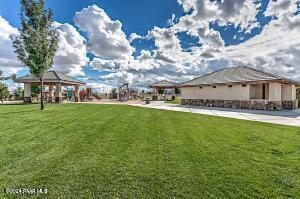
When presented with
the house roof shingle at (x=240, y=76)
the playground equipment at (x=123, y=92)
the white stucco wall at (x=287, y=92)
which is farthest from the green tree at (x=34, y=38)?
the white stucco wall at (x=287, y=92)

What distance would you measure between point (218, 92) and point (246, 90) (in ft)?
10.0

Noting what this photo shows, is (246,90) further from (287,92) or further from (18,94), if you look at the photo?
(18,94)

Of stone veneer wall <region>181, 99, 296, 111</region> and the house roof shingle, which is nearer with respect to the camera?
stone veneer wall <region>181, 99, 296, 111</region>

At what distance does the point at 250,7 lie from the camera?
50.2ft

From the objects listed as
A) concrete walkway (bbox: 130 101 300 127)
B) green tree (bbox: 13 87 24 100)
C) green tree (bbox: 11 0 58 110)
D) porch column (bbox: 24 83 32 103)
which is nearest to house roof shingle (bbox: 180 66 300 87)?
concrete walkway (bbox: 130 101 300 127)

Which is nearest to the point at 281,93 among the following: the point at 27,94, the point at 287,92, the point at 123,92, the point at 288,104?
the point at 287,92

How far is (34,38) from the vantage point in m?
13.1

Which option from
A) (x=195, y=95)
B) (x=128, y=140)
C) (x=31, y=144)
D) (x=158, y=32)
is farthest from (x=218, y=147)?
(x=158, y=32)

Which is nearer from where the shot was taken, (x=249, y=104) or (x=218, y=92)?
(x=249, y=104)

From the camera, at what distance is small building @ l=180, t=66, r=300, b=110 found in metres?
15.0

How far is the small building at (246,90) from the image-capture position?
14977 mm

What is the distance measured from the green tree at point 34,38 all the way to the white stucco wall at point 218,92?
630 inches

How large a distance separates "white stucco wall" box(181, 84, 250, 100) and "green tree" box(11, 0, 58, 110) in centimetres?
1600

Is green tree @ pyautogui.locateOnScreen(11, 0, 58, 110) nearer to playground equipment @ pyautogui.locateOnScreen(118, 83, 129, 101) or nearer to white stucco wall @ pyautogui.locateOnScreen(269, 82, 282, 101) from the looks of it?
white stucco wall @ pyautogui.locateOnScreen(269, 82, 282, 101)
